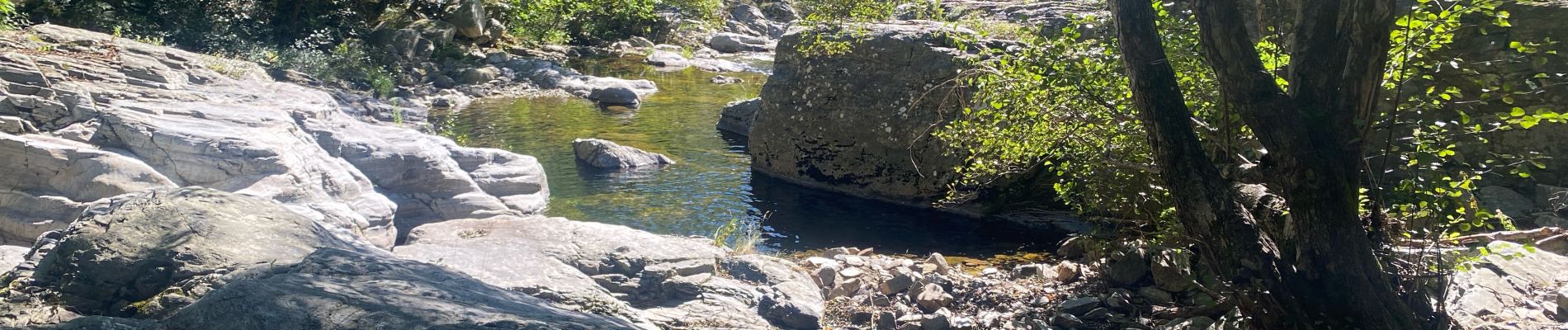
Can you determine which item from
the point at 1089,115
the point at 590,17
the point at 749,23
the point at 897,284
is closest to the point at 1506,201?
the point at 1089,115

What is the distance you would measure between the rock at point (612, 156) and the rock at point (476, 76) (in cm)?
819

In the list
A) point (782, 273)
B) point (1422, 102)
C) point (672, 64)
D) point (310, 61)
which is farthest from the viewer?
point (672, 64)

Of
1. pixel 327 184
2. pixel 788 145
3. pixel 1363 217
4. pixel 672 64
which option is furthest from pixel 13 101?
pixel 672 64

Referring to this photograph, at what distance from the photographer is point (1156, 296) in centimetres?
733

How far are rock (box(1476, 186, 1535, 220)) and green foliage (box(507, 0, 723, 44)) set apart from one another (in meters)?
22.7

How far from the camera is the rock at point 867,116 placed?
1232 centimetres

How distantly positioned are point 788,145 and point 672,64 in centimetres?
1460

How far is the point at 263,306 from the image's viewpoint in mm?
3941

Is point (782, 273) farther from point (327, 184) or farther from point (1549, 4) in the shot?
point (1549, 4)

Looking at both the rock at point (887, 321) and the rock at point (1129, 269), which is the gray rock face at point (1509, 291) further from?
the rock at point (887, 321)

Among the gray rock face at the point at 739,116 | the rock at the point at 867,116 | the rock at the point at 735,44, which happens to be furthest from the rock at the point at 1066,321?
the rock at the point at 735,44

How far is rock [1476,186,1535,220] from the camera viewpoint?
846 cm

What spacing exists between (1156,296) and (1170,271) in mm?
244

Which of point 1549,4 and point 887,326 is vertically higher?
point 1549,4
